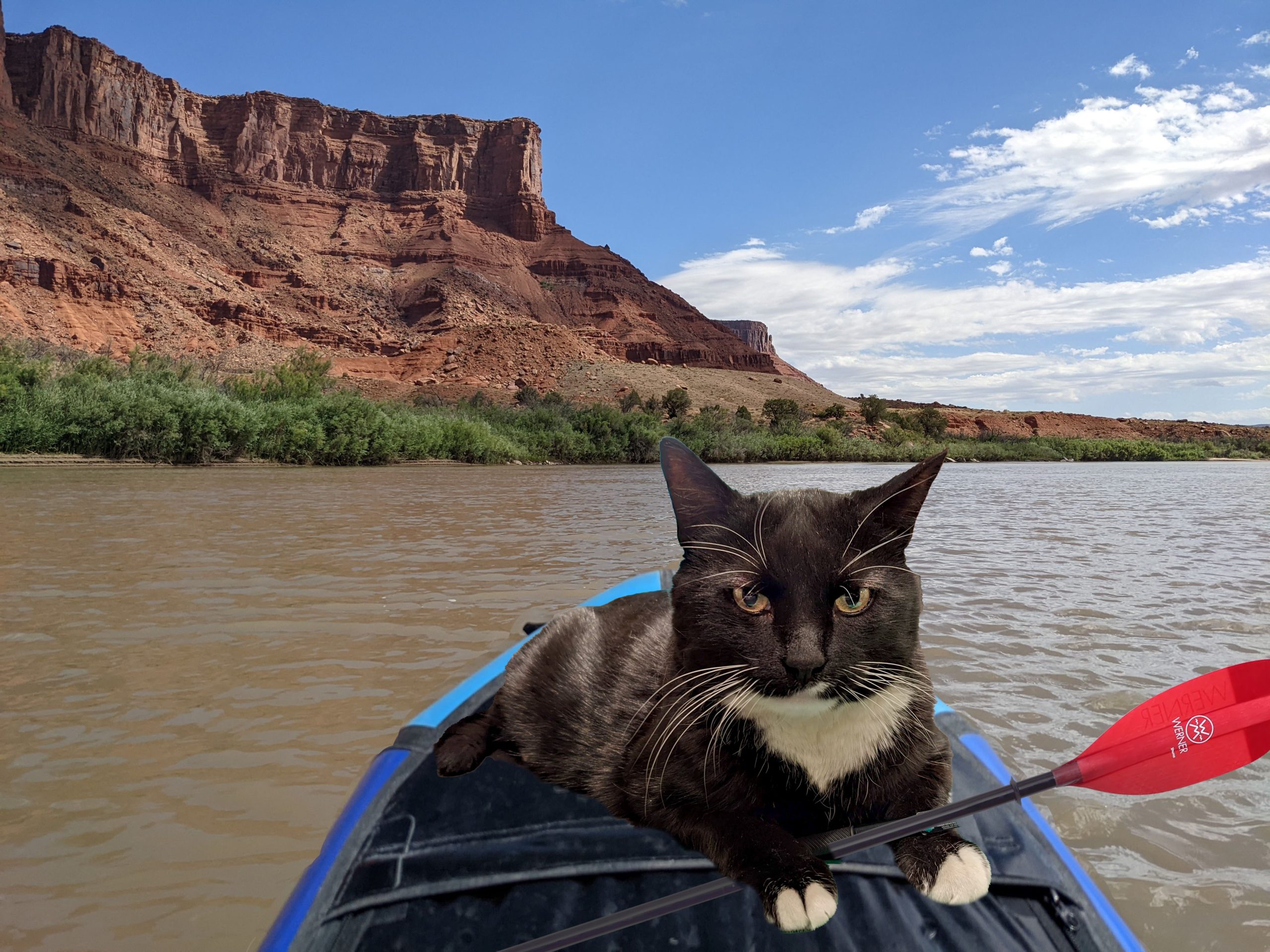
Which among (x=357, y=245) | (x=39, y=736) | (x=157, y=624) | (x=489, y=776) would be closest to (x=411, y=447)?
(x=157, y=624)

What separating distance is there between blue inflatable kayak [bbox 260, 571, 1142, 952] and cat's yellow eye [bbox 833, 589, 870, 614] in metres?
0.63

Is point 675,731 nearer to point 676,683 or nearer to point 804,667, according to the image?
point 676,683

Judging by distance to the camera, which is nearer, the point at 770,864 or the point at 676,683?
the point at 770,864

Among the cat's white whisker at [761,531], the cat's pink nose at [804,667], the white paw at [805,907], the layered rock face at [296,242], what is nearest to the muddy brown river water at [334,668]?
the white paw at [805,907]

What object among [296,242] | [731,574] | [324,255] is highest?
[296,242]

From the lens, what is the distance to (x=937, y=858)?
137 cm

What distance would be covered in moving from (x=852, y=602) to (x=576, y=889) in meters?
0.89

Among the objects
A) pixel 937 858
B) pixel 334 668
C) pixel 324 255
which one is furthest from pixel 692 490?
pixel 324 255

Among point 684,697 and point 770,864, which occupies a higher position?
point 684,697

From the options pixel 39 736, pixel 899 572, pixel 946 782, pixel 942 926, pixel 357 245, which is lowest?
pixel 39 736

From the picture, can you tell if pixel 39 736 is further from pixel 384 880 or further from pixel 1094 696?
pixel 1094 696

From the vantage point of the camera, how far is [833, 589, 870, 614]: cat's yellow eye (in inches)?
53.7

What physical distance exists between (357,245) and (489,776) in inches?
3956

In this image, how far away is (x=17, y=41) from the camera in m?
83.3
